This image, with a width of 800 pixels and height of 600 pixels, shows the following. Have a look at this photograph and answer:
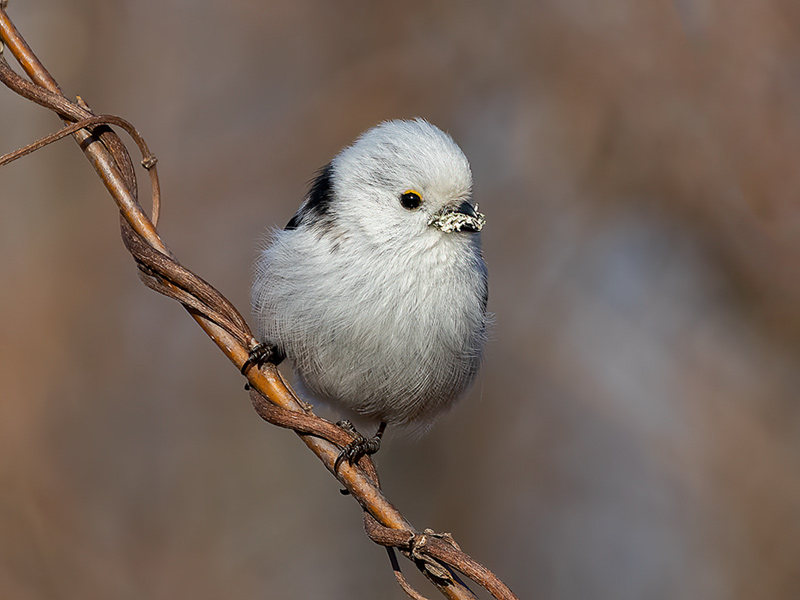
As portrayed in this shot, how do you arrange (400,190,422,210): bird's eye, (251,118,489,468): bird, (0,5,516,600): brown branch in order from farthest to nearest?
(400,190,422,210): bird's eye
(251,118,489,468): bird
(0,5,516,600): brown branch

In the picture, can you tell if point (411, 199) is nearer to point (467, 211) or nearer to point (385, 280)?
point (467, 211)

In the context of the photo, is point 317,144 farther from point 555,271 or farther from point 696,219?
point 696,219

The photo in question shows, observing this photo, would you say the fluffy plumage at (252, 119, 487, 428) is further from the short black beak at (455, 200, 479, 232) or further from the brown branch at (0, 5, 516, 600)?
the brown branch at (0, 5, 516, 600)

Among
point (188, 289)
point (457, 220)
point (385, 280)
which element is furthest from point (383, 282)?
point (188, 289)

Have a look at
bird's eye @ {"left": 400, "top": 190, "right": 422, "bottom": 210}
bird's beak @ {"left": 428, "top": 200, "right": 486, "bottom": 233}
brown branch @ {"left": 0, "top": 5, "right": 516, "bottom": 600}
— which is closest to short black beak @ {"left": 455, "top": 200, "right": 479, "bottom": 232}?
bird's beak @ {"left": 428, "top": 200, "right": 486, "bottom": 233}

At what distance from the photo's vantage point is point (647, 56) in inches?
148

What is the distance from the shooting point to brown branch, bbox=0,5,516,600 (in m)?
1.53

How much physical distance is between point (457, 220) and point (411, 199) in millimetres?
144

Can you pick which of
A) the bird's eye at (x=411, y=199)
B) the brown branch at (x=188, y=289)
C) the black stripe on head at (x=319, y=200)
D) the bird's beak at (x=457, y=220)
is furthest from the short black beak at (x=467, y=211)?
the brown branch at (x=188, y=289)

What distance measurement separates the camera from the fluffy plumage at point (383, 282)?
2191mm

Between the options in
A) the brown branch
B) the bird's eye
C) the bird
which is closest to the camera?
the brown branch

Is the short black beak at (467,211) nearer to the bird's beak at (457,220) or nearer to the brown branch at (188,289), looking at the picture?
the bird's beak at (457,220)

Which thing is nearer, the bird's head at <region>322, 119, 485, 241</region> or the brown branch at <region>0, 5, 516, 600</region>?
the brown branch at <region>0, 5, 516, 600</region>

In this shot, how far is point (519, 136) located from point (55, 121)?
2.02 metres
